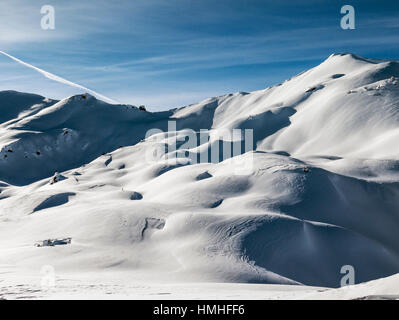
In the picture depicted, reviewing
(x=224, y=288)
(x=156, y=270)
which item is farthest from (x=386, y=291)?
(x=156, y=270)

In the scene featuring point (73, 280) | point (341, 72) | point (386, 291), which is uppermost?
point (341, 72)

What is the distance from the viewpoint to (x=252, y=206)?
733 inches

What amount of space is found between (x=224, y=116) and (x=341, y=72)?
52.3 feet

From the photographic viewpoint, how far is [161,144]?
1667 inches

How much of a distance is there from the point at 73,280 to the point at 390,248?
1346cm

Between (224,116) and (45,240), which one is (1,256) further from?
(224,116)

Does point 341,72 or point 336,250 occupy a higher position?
point 341,72

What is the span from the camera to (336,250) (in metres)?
15.9

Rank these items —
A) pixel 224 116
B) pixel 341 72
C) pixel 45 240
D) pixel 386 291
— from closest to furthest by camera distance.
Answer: pixel 386 291 < pixel 45 240 < pixel 341 72 < pixel 224 116

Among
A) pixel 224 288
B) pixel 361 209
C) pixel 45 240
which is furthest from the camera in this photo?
pixel 361 209

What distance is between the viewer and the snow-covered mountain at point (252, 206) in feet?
48.1

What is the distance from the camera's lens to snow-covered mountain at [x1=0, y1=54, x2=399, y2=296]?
14.7m
